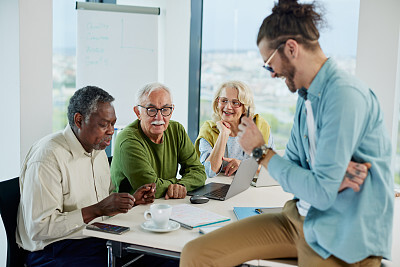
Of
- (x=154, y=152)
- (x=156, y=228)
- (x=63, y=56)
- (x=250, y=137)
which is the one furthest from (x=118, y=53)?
(x=250, y=137)

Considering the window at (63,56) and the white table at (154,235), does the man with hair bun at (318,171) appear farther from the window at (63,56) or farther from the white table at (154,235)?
the window at (63,56)

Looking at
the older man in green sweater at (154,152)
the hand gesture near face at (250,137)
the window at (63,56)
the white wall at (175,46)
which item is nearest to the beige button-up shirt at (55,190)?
the older man in green sweater at (154,152)

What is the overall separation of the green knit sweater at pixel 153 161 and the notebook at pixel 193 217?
282mm

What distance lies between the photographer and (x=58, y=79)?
3689mm

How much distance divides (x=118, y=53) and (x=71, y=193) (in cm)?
214

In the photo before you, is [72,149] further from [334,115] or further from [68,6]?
[68,6]

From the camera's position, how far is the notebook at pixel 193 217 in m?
1.69

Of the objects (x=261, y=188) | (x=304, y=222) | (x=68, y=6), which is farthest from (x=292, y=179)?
(x=68, y=6)

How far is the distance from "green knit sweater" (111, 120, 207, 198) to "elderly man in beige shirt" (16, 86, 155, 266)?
18cm

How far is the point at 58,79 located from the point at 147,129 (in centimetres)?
160

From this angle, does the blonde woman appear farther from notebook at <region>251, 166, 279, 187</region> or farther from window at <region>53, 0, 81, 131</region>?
window at <region>53, 0, 81, 131</region>

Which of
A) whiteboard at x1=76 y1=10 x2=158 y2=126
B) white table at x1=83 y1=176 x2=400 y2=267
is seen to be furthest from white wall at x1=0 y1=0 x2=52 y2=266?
white table at x1=83 y1=176 x2=400 y2=267

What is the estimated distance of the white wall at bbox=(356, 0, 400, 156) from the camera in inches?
154

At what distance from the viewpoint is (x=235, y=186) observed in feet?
7.06
